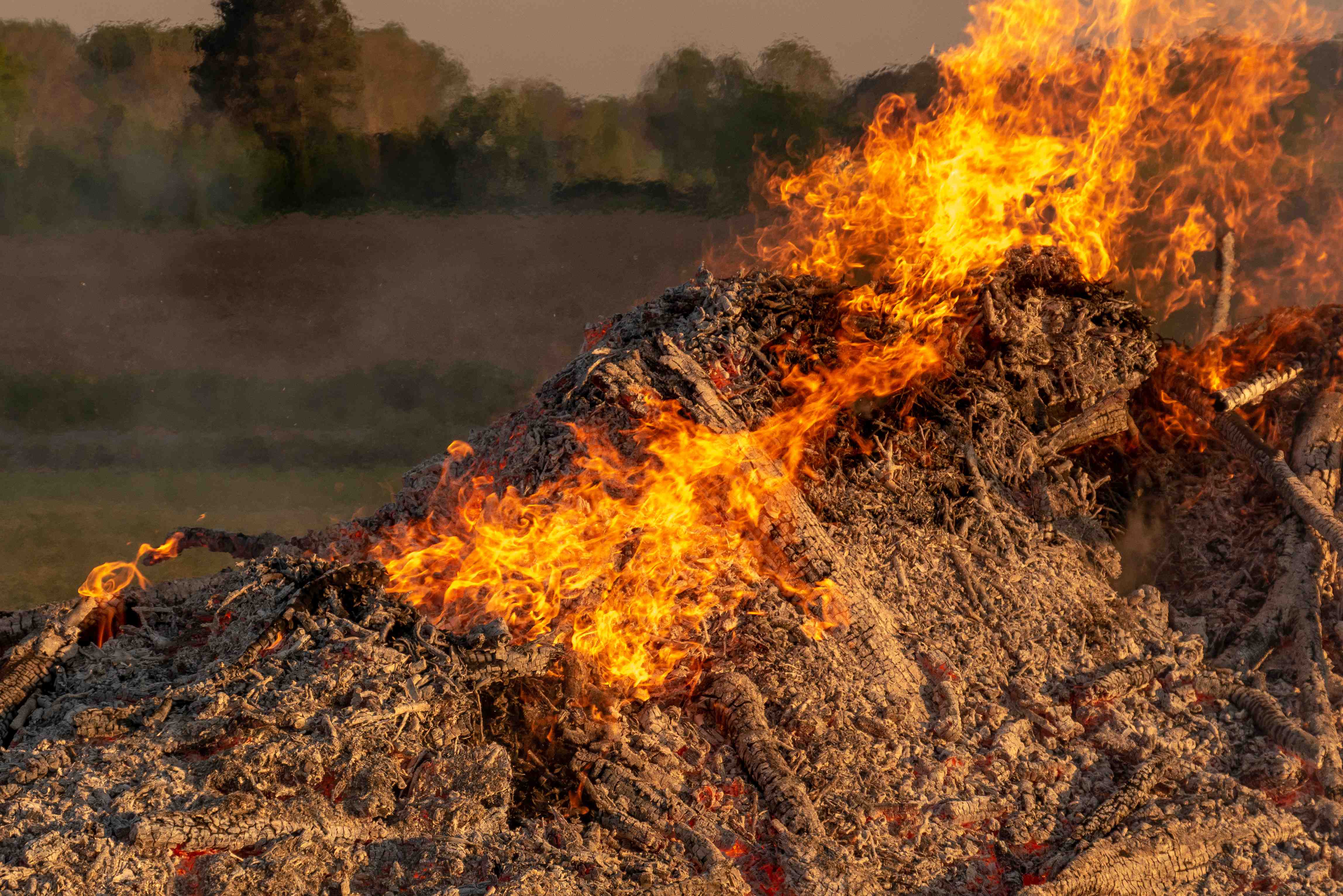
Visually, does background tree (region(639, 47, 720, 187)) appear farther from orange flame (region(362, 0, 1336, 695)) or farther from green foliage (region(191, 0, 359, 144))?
green foliage (region(191, 0, 359, 144))

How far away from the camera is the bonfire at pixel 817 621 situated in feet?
20.1

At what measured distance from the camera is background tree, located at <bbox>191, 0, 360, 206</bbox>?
16.3 metres

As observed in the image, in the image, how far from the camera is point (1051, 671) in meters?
8.66

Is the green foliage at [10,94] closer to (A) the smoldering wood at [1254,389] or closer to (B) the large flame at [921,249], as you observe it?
(B) the large flame at [921,249]

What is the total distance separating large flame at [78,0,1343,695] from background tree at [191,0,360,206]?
7.39 metres

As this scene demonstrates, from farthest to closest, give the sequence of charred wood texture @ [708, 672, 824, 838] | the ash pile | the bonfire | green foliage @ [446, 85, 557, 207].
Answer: green foliage @ [446, 85, 557, 207]
charred wood texture @ [708, 672, 824, 838]
the bonfire
the ash pile

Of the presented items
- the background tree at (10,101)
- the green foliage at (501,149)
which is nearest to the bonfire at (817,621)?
the green foliage at (501,149)

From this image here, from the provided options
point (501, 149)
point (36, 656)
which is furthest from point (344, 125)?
point (36, 656)

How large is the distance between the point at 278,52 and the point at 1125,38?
1265cm

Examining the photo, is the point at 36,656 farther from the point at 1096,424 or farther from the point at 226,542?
the point at 1096,424

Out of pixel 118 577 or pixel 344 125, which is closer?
pixel 118 577

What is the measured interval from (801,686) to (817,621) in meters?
0.62

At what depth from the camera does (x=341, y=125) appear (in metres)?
17.4

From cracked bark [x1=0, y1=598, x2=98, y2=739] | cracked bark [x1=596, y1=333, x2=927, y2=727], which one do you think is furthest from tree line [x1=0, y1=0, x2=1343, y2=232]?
cracked bark [x1=0, y1=598, x2=98, y2=739]
